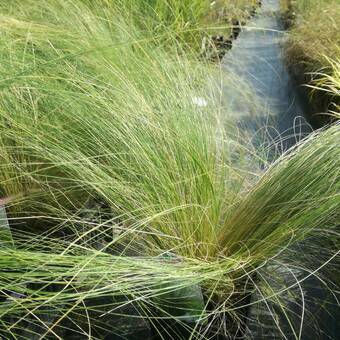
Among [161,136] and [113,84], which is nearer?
[161,136]

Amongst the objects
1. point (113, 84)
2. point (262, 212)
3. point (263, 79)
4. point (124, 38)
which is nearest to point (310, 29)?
point (263, 79)

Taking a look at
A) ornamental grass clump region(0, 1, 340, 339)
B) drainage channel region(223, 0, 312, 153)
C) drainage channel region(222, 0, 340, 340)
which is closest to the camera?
ornamental grass clump region(0, 1, 340, 339)

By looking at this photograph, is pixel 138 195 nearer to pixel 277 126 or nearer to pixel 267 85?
pixel 277 126

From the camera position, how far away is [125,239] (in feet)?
3.78

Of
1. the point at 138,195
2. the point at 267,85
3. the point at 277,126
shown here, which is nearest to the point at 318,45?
the point at 267,85

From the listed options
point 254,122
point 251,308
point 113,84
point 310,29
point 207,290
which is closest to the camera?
point 207,290

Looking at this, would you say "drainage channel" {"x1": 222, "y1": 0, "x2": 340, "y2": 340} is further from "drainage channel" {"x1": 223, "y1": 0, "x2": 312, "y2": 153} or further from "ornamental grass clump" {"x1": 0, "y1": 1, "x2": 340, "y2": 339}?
"ornamental grass clump" {"x1": 0, "y1": 1, "x2": 340, "y2": 339}

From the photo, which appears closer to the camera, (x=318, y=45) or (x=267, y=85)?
(x=318, y=45)

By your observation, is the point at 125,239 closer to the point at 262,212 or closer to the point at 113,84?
the point at 262,212

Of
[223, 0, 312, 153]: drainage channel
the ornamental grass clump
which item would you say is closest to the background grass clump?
[223, 0, 312, 153]: drainage channel

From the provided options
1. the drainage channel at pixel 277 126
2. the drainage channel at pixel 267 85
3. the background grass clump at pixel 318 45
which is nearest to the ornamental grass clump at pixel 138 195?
the drainage channel at pixel 277 126

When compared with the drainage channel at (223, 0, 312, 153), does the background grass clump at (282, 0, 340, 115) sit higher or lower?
higher

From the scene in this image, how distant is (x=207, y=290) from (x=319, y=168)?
33 centimetres

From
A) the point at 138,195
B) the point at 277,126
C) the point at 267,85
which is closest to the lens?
the point at 138,195
